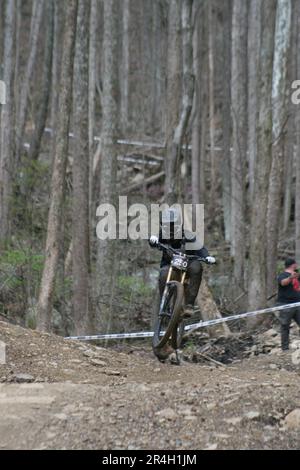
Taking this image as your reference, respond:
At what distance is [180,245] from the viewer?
9727 millimetres

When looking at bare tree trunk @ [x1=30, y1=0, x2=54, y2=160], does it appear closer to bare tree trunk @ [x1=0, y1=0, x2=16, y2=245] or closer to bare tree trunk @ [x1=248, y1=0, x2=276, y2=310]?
bare tree trunk @ [x1=0, y1=0, x2=16, y2=245]

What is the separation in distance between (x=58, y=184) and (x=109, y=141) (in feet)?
12.3

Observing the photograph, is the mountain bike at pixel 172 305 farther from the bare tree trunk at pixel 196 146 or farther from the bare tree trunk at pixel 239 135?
the bare tree trunk at pixel 196 146

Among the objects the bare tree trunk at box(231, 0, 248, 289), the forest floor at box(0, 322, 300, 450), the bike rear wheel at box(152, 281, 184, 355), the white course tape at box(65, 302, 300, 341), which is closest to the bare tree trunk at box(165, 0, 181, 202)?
the white course tape at box(65, 302, 300, 341)

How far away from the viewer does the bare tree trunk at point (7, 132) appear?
19172mm

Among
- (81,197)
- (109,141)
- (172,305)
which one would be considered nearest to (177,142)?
(81,197)

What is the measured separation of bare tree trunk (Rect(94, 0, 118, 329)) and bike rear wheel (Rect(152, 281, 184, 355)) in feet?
19.2

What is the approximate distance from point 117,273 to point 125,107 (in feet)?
64.5

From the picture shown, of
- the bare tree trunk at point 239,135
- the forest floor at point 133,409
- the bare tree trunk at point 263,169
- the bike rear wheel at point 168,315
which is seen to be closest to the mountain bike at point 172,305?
the bike rear wheel at point 168,315

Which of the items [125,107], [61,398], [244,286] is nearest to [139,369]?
[61,398]

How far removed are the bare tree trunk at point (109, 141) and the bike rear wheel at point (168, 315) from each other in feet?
19.2

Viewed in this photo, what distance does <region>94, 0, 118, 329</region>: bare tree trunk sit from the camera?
612 inches

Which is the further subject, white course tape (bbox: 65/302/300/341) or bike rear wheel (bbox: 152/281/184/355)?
white course tape (bbox: 65/302/300/341)

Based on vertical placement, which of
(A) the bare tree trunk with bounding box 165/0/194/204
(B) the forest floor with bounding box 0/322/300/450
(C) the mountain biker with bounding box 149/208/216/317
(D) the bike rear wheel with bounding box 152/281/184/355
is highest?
(A) the bare tree trunk with bounding box 165/0/194/204
